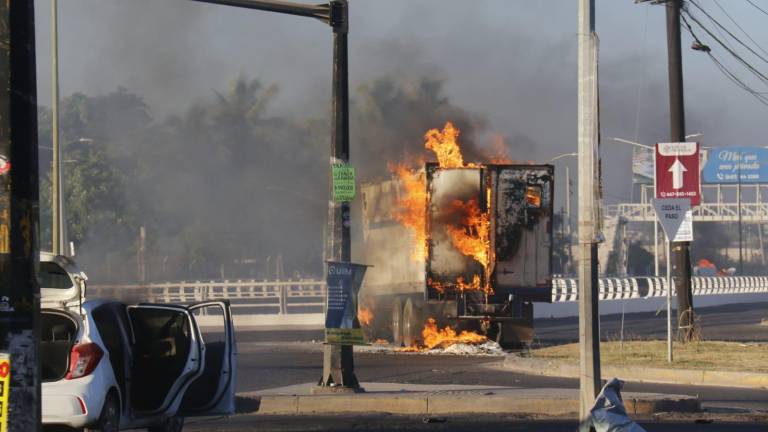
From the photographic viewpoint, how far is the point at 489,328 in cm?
2866

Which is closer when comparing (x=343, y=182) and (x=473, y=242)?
(x=343, y=182)

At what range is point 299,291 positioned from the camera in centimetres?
4925

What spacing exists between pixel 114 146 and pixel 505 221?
1647 inches

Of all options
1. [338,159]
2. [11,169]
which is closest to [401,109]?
[338,159]

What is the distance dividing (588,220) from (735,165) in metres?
111

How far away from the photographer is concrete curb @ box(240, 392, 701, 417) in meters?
16.0

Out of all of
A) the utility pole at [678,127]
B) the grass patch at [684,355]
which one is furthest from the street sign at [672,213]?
the utility pole at [678,127]

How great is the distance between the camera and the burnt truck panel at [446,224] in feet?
86.8

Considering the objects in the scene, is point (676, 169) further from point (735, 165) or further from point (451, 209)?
point (735, 165)

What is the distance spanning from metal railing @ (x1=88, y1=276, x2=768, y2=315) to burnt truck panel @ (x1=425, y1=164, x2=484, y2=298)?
650 centimetres

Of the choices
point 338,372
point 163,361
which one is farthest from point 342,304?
point 163,361

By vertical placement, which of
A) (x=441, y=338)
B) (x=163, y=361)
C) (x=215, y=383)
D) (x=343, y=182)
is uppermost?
(x=343, y=182)

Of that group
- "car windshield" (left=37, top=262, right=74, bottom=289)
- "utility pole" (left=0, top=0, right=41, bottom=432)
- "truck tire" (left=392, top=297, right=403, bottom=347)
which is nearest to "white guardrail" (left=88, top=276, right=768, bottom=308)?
"truck tire" (left=392, top=297, right=403, bottom=347)

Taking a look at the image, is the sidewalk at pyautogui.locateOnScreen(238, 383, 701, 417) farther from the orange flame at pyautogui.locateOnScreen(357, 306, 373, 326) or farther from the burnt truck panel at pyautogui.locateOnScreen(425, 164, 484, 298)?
the orange flame at pyautogui.locateOnScreen(357, 306, 373, 326)
